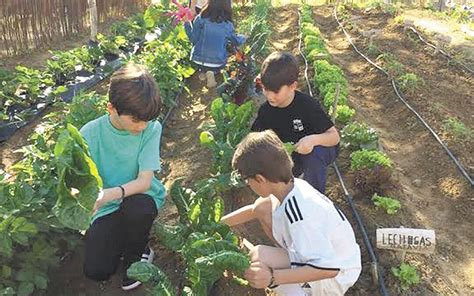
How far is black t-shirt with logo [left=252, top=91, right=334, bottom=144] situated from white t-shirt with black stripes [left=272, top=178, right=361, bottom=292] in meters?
0.85

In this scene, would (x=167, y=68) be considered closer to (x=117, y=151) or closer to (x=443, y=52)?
(x=117, y=151)

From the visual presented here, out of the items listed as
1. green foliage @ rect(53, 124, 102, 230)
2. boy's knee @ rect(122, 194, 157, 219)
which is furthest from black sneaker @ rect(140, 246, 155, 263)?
green foliage @ rect(53, 124, 102, 230)

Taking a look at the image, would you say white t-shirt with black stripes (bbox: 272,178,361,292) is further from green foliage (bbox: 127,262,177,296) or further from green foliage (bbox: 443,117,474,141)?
green foliage (bbox: 443,117,474,141)

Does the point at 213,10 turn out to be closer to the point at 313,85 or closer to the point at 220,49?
the point at 220,49

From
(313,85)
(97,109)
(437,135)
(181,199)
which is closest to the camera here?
(181,199)

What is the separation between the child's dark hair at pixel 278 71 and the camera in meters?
2.94

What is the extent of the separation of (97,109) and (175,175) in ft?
3.03

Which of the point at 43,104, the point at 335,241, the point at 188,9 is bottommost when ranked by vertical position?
the point at 43,104

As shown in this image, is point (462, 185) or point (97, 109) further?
point (462, 185)

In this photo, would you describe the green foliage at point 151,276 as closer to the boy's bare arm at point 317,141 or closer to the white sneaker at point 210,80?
the boy's bare arm at point 317,141

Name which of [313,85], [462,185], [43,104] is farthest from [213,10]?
[462,185]

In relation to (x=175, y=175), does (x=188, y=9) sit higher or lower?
higher

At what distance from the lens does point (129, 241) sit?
2822 mm

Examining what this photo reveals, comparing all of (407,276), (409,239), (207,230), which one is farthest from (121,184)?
(407,276)
